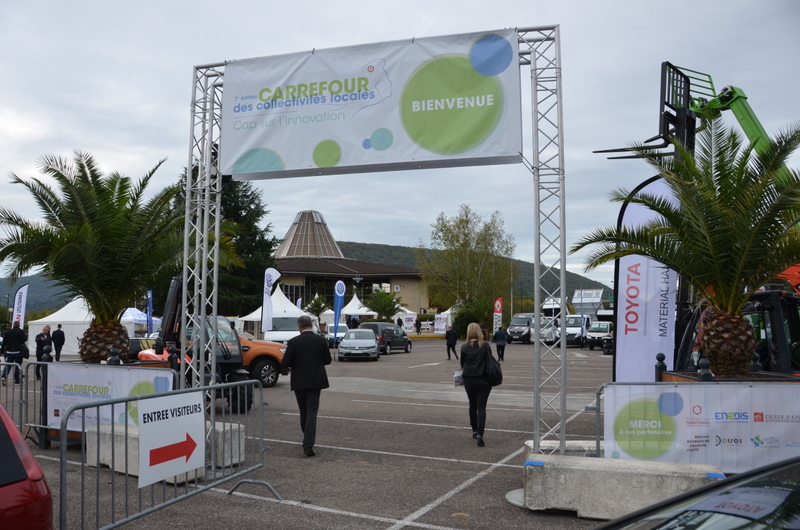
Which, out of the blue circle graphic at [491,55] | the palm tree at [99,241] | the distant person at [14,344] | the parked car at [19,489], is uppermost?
the blue circle graphic at [491,55]

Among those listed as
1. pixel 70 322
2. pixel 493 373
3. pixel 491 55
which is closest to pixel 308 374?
pixel 493 373

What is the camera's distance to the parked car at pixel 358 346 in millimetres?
30906

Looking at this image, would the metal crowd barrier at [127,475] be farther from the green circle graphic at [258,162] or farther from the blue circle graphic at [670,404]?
the blue circle graphic at [670,404]

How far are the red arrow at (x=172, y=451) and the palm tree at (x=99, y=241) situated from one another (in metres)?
5.81

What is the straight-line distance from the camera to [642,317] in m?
11.5

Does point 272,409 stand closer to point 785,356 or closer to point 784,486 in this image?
point 785,356

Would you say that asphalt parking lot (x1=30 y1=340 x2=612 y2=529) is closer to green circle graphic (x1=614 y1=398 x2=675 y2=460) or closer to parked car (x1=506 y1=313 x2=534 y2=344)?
green circle graphic (x1=614 y1=398 x2=675 y2=460)

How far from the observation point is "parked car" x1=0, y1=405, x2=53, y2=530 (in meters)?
3.05

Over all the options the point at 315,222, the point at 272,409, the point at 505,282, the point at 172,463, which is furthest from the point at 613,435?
the point at 315,222

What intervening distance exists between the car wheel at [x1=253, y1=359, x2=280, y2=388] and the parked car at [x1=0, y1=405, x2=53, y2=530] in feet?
46.5

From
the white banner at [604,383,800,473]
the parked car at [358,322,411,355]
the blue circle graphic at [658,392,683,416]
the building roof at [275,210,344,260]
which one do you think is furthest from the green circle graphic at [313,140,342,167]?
the building roof at [275,210,344,260]

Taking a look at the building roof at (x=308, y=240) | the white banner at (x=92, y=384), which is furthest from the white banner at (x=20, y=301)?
the building roof at (x=308, y=240)

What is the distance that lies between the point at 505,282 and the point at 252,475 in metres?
66.9

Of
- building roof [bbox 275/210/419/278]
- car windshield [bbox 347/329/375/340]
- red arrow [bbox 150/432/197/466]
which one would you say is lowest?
car windshield [bbox 347/329/375/340]
